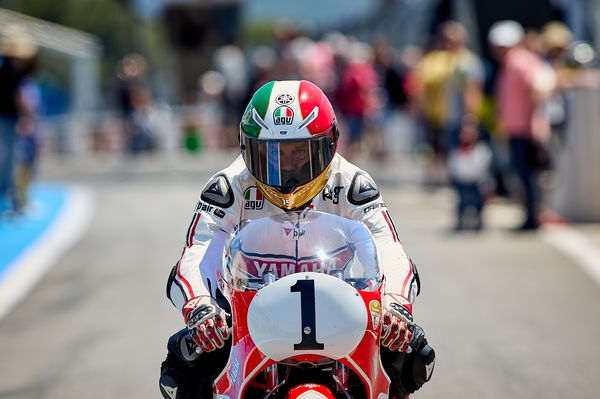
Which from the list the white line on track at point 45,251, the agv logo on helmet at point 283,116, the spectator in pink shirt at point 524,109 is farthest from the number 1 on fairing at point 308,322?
the spectator in pink shirt at point 524,109

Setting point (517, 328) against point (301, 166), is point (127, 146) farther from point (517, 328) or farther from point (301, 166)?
point (301, 166)

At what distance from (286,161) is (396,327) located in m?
0.77

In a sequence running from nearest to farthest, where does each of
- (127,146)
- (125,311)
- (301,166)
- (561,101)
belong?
(301,166) → (125,311) → (561,101) → (127,146)

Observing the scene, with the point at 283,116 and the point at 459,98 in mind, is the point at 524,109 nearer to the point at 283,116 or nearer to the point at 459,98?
the point at 459,98

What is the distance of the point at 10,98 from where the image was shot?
14.4m

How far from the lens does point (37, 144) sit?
52.4 ft

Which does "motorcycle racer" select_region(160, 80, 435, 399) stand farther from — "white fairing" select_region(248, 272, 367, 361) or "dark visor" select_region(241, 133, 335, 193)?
"white fairing" select_region(248, 272, 367, 361)

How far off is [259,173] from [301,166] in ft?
0.55

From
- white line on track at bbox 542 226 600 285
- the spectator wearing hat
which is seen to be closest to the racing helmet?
white line on track at bbox 542 226 600 285

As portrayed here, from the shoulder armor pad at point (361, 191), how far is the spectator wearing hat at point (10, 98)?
33.5 ft

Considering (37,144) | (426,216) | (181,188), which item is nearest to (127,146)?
(181,188)

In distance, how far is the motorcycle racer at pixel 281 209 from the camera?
432 cm

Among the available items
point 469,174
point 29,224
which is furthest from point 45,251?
point 469,174

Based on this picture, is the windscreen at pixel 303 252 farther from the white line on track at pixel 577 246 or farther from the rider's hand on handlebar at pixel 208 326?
the white line on track at pixel 577 246
